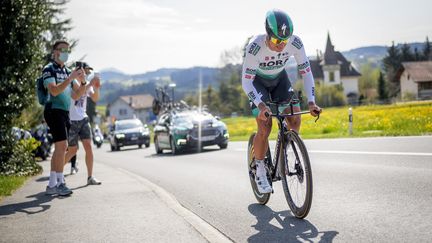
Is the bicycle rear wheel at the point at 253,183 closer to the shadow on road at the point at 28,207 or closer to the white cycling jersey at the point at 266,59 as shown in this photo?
the white cycling jersey at the point at 266,59

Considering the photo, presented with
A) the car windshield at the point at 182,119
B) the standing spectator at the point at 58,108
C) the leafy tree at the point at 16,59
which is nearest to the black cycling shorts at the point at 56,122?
the standing spectator at the point at 58,108

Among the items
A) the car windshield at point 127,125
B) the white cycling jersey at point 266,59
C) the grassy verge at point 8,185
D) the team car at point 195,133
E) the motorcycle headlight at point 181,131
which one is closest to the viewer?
the white cycling jersey at point 266,59

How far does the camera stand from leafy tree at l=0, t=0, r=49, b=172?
10539 mm

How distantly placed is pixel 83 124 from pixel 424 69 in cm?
7414

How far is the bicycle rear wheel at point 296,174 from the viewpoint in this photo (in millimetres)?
4895

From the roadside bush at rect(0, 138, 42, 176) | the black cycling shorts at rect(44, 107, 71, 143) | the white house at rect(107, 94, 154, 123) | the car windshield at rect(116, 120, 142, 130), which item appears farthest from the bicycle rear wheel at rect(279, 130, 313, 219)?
the white house at rect(107, 94, 154, 123)

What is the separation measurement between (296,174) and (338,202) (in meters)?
0.91

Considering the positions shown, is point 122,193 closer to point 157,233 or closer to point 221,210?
point 221,210

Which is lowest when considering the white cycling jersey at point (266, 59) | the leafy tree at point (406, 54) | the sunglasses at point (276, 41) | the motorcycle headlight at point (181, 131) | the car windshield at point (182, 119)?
the motorcycle headlight at point (181, 131)

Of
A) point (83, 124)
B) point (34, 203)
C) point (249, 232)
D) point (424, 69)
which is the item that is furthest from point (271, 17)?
point (424, 69)

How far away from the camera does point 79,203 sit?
6.91m

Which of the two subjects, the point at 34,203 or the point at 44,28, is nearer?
the point at 34,203

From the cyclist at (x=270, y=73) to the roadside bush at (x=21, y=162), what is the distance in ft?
21.6

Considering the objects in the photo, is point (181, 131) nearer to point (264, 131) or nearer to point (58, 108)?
point (58, 108)
